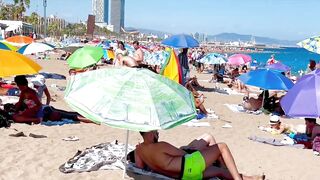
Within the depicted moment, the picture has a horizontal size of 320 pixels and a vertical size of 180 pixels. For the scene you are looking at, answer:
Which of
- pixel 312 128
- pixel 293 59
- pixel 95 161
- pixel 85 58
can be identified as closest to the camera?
pixel 95 161

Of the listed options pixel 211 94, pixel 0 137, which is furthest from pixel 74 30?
pixel 0 137

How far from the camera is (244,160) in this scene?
618 centimetres

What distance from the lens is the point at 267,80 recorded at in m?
9.78

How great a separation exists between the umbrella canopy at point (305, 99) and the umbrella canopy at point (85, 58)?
604 cm

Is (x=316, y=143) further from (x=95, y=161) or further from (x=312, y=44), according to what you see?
(x=95, y=161)

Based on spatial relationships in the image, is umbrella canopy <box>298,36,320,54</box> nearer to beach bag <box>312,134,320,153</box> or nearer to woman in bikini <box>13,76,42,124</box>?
beach bag <box>312,134,320,153</box>

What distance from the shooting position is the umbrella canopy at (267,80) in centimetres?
967

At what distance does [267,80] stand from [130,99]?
649cm

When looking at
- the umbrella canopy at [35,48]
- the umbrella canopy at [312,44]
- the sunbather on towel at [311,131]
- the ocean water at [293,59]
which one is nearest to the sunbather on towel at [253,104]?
the umbrella canopy at [312,44]

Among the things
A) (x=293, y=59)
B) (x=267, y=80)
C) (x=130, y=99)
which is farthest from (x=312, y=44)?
(x=293, y=59)

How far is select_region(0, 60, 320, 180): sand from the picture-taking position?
4945 millimetres

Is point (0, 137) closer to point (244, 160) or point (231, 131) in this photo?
point (244, 160)

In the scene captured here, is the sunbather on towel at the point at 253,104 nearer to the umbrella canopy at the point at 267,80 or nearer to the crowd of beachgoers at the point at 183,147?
the crowd of beachgoers at the point at 183,147

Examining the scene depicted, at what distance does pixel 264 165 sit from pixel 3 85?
6.82 m
